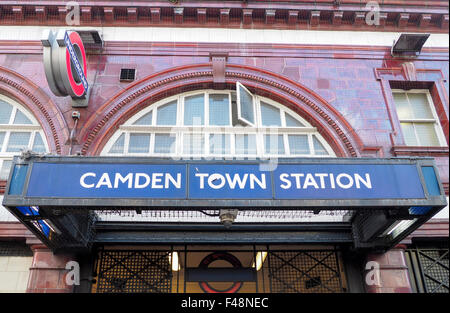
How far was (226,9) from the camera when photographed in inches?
460

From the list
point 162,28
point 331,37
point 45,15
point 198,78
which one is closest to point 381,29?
point 331,37

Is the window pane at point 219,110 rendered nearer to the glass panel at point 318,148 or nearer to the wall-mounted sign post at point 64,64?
the glass panel at point 318,148

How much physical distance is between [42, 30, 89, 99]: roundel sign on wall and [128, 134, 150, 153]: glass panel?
1.67 meters

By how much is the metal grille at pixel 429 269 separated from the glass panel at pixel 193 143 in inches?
216

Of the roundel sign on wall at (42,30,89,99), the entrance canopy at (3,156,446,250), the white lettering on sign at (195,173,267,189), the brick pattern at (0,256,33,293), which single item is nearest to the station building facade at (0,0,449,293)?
the brick pattern at (0,256,33,293)

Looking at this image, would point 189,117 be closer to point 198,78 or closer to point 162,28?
point 198,78

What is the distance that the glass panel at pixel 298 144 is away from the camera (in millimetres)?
10555

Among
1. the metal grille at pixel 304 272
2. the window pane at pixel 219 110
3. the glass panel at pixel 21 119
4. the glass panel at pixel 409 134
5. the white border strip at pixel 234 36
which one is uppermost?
the white border strip at pixel 234 36

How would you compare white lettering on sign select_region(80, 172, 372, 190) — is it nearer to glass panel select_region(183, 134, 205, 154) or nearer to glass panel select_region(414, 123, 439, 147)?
glass panel select_region(183, 134, 205, 154)

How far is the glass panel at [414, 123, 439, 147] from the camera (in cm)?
1091

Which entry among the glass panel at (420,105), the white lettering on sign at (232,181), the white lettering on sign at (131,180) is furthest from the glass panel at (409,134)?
the white lettering on sign at (131,180)

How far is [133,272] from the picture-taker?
8.81m

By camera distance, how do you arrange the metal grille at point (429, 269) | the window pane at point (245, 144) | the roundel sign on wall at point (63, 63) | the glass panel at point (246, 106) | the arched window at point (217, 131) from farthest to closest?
the window pane at point (245, 144) < the arched window at point (217, 131) < the glass panel at point (246, 106) < the metal grille at point (429, 269) < the roundel sign on wall at point (63, 63)

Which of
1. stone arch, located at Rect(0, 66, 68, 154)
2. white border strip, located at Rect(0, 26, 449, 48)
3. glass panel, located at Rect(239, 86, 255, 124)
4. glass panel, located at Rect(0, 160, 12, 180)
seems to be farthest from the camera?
white border strip, located at Rect(0, 26, 449, 48)
